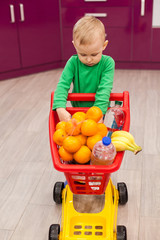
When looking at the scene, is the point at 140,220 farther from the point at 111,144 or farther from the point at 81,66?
the point at 81,66

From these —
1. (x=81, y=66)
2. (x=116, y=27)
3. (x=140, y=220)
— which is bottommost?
(x=140, y=220)

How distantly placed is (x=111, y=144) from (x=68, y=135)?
0.15 m

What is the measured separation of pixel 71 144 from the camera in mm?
1059

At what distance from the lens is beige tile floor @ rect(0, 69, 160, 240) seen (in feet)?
4.85

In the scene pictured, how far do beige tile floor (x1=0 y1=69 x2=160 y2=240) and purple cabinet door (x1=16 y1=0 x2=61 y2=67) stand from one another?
53 cm

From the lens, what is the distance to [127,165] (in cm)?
186

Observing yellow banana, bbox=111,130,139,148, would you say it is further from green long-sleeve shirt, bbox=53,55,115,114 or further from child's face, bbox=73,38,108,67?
child's face, bbox=73,38,108,67

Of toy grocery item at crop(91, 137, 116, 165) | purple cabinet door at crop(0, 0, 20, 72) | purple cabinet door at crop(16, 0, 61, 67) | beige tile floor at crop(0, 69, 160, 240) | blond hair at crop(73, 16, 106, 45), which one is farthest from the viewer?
purple cabinet door at crop(16, 0, 61, 67)

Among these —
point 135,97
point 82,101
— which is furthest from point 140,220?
point 135,97

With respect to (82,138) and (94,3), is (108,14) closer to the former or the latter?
(94,3)

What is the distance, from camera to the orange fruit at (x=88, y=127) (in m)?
1.08

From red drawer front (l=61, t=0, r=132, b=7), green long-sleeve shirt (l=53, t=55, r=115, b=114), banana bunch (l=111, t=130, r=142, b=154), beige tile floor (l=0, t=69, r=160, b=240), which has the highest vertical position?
red drawer front (l=61, t=0, r=132, b=7)

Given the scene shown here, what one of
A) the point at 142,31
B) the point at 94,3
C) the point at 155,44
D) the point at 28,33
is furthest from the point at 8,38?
the point at 155,44

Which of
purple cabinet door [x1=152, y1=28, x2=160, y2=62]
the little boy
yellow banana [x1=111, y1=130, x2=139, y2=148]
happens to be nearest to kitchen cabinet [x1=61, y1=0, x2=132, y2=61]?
purple cabinet door [x1=152, y1=28, x2=160, y2=62]
